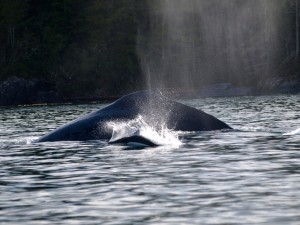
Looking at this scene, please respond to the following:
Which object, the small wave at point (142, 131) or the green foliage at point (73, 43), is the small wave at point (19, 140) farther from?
the green foliage at point (73, 43)

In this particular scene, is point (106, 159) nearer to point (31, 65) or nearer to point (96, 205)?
point (96, 205)

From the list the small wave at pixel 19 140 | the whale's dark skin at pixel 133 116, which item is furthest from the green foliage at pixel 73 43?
the whale's dark skin at pixel 133 116

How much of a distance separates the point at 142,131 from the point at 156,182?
25.6 feet

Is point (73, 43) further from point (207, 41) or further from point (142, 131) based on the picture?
point (142, 131)

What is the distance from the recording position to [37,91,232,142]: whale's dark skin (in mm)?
22781

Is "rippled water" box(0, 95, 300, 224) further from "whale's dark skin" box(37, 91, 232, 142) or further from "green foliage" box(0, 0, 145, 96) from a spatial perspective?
"green foliage" box(0, 0, 145, 96)

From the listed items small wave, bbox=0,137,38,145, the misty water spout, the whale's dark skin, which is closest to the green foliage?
the misty water spout

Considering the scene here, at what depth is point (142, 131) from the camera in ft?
70.9

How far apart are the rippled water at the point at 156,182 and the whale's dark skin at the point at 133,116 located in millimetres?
981

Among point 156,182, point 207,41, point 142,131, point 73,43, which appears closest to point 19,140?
point 142,131

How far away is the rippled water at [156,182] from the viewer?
10914 mm

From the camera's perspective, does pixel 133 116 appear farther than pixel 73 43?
No

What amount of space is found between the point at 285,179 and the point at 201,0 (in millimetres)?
93544

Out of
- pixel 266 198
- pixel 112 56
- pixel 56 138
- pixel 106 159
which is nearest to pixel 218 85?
pixel 112 56
